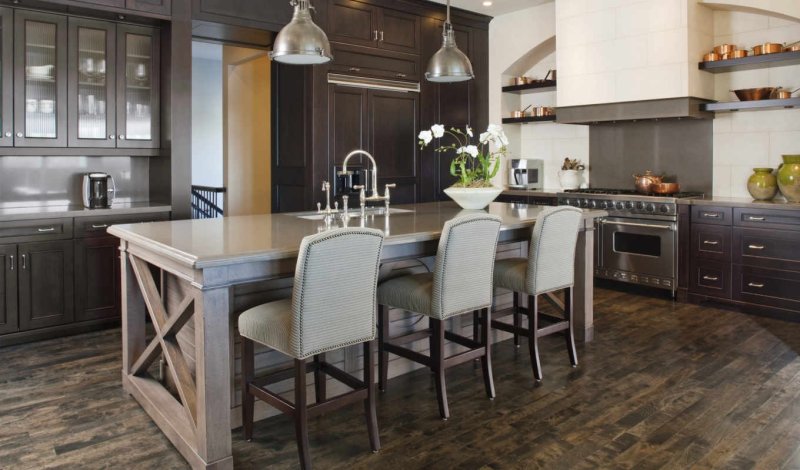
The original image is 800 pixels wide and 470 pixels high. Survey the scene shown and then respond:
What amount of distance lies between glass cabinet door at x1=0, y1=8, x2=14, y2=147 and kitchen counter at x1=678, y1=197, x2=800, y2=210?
17.0ft

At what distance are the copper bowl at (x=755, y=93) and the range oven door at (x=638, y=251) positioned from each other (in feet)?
3.92

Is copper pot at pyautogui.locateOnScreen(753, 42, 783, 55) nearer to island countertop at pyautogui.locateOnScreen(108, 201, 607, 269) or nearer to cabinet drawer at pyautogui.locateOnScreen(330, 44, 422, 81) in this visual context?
island countertop at pyautogui.locateOnScreen(108, 201, 607, 269)

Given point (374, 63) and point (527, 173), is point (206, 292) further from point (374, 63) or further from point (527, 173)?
Answer: point (527, 173)

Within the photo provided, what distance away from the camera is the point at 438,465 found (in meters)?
2.55

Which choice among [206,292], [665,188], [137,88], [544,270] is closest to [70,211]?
[137,88]

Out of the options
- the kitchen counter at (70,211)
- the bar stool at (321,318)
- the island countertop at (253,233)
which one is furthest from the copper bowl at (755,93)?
the kitchen counter at (70,211)

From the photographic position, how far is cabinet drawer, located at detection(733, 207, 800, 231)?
4.71m

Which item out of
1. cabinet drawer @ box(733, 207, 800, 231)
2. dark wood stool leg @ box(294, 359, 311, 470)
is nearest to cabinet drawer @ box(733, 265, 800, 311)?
cabinet drawer @ box(733, 207, 800, 231)

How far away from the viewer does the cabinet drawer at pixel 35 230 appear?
4.14 meters

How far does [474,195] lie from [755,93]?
2.80m

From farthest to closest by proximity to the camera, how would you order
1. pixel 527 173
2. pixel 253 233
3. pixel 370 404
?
1. pixel 527 173
2. pixel 253 233
3. pixel 370 404

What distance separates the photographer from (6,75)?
4.30 metres

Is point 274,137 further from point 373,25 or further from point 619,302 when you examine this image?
point 619,302

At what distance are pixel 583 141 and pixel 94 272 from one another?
4.92 metres
